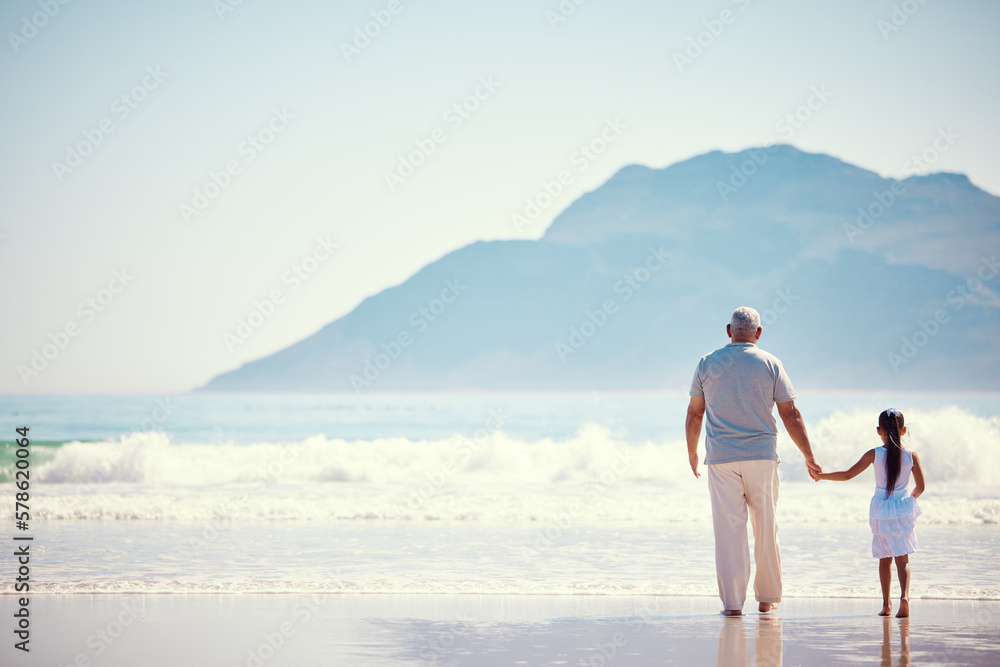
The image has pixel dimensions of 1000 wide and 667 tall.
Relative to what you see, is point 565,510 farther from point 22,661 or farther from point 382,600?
point 22,661

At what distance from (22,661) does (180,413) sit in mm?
67729

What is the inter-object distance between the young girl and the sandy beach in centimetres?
36

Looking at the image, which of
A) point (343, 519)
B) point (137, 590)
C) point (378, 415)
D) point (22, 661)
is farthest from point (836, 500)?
point (378, 415)

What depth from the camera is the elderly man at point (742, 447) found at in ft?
18.4

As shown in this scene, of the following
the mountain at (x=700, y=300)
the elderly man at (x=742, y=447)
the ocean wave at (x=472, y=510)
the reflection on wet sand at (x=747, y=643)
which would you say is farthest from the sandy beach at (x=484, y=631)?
the mountain at (x=700, y=300)

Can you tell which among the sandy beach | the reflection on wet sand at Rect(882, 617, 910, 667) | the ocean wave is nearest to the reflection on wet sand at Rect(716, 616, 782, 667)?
the sandy beach

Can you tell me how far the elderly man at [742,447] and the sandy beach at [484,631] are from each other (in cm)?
44

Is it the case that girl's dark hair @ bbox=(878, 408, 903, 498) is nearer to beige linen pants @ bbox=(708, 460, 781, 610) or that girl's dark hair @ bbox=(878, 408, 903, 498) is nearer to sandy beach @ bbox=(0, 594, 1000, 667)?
beige linen pants @ bbox=(708, 460, 781, 610)

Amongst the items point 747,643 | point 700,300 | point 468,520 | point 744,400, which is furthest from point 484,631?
point 700,300

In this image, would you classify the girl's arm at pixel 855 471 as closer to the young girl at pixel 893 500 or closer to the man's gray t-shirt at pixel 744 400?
the young girl at pixel 893 500

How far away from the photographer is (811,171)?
19625 cm

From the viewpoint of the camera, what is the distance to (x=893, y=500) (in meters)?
5.92

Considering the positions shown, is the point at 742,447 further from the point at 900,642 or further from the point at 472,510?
the point at 472,510

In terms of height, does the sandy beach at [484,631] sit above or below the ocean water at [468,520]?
below
